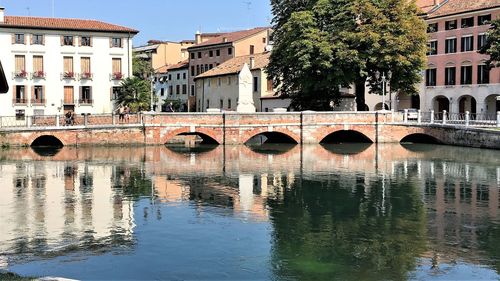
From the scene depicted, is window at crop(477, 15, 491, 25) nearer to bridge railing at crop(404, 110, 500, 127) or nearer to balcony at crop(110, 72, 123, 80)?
bridge railing at crop(404, 110, 500, 127)

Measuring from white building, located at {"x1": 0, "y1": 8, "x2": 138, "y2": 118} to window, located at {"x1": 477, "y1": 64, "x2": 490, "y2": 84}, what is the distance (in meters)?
36.0

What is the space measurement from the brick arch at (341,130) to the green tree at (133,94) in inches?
801

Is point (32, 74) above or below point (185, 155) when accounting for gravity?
above

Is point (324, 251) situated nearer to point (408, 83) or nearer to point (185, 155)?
point (185, 155)

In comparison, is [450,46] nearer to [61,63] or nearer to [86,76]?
[86,76]

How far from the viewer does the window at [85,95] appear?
68188 mm

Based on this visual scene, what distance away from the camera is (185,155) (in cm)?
4853

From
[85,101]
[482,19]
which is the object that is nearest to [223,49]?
[85,101]

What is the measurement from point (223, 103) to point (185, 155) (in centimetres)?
3656

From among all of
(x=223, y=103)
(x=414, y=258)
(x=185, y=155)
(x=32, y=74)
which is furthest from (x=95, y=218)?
(x=223, y=103)

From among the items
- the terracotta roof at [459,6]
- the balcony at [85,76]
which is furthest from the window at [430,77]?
the balcony at [85,76]

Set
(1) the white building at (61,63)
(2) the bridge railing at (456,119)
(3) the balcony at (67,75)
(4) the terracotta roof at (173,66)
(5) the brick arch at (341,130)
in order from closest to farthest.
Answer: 1. (2) the bridge railing at (456,119)
2. (5) the brick arch at (341,130)
3. (1) the white building at (61,63)
4. (3) the balcony at (67,75)
5. (4) the terracotta roof at (173,66)

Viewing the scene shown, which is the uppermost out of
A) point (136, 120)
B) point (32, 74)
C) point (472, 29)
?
point (472, 29)

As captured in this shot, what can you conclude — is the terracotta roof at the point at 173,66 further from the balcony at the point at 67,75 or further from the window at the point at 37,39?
the window at the point at 37,39
